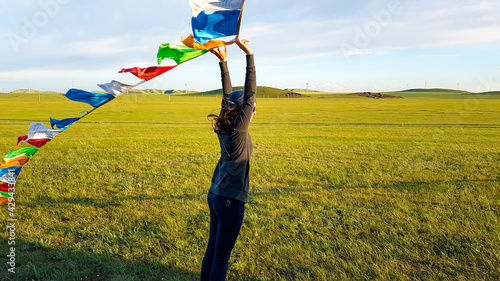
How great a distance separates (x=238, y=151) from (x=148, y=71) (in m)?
1.19

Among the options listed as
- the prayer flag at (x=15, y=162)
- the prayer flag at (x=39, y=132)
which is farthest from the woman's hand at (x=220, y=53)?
the prayer flag at (x=15, y=162)

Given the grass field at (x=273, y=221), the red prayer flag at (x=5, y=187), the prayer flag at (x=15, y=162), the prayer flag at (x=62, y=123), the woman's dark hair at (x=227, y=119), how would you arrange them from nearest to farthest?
the woman's dark hair at (x=227, y=119) < the prayer flag at (x=62, y=123) < the prayer flag at (x=15, y=162) < the red prayer flag at (x=5, y=187) < the grass field at (x=273, y=221)

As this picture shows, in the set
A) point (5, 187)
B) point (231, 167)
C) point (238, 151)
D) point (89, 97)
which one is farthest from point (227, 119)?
point (5, 187)

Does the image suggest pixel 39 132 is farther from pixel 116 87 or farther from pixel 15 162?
pixel 116 87

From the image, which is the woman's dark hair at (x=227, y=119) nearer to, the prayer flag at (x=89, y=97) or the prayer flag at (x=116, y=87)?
the prayer flag at (x=116, y=87)

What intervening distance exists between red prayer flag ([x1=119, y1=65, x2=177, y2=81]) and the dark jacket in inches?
28.3

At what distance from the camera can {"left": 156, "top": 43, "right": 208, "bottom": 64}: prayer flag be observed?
10.7 ft

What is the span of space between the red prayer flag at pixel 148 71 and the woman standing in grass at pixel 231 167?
0.68m

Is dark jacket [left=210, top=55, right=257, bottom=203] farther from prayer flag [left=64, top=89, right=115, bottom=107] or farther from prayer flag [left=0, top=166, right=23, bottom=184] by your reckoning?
prayer flag [left=0, top=166, right=23, bottom=184]

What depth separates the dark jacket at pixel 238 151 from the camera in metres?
3.10

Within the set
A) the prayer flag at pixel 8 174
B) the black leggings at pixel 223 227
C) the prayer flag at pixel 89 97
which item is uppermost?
the prayer flag at pixel 89 97

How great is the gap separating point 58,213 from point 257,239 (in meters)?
4.00

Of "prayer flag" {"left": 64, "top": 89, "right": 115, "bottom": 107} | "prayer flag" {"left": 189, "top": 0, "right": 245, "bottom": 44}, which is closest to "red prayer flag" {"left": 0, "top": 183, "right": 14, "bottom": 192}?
"prayer flag" {"left": 64, "top": 89, "right": 115, "bottom": 107}

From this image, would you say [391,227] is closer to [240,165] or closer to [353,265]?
[353,265]
